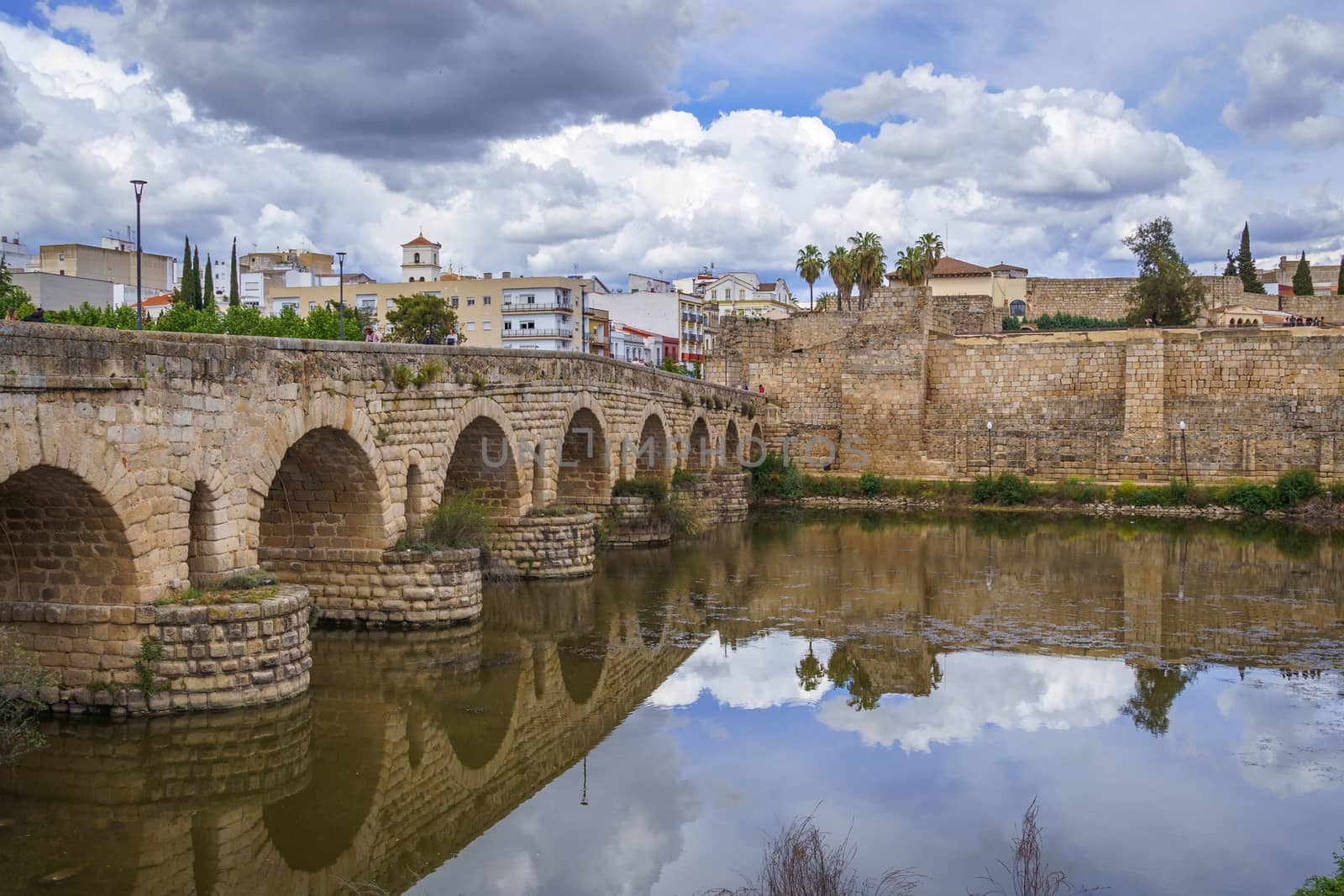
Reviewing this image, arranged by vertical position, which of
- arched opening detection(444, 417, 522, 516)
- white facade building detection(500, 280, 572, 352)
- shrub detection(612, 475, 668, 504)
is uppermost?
white facade building detection(500, 280, 572, 352)

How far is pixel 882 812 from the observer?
9.05m

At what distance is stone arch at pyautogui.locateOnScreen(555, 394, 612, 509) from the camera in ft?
70.1

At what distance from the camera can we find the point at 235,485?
11430 mm

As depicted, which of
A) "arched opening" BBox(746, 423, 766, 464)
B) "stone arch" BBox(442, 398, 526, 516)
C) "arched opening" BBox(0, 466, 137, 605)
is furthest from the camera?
"arched opening" BBox(746, 423, 766, 464)

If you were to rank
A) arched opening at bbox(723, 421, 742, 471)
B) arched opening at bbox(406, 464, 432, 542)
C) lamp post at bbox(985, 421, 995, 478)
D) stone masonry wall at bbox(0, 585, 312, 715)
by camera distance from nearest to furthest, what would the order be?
stone masonry wall at bbox(0, 585, 312, 715)
arched opening at bbox(406, 464, 432, 542)
arched opening at bbox(723, 421, 742, 471)
lamp post at bbox(985, 421, 995, 478)

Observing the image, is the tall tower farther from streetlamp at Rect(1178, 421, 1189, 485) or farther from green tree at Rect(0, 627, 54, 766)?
green tree at Rect(0, 627, 54, 766)

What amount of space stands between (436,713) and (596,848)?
142 inches

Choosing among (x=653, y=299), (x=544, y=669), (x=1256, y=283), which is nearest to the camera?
(x=544, y=669)

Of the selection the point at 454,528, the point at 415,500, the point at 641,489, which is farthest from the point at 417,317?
the point at 454,528

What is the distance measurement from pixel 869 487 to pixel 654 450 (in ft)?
32.4

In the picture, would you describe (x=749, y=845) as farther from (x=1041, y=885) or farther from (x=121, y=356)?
(x=121, y=356)

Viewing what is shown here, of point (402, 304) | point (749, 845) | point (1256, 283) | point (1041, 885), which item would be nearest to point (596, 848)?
point (749, 845)

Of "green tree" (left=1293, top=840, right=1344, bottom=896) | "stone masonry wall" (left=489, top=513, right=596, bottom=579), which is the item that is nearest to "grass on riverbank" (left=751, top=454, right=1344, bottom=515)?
→ "stone masonry wall" (left=489, top=513, right=596, bottom=579)

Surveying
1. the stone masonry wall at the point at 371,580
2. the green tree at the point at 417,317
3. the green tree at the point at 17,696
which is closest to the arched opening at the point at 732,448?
the green tree at the point at 417,317
